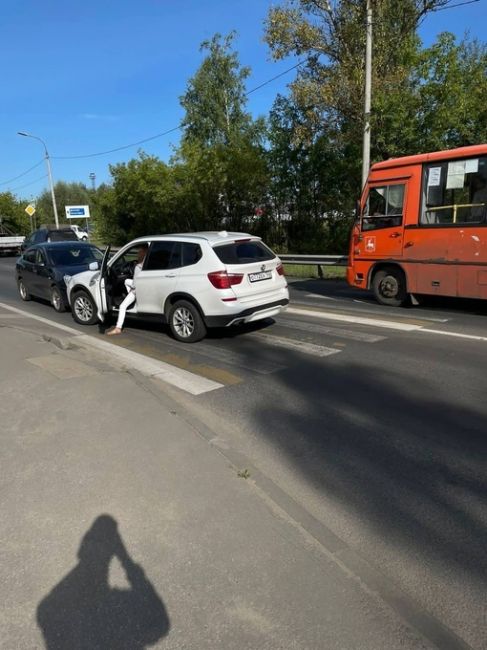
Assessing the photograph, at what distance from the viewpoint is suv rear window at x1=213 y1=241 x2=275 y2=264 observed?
25.8 feet

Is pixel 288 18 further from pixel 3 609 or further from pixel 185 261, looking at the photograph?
pixel 3 609

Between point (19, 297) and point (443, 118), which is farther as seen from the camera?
point (443, 118)

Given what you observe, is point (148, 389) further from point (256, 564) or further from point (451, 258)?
point (451, 258)

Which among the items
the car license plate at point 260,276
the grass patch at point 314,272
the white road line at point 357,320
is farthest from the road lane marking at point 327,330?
the grass patch at point 314,272

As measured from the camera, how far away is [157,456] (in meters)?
4.08

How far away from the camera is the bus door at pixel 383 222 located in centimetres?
1055

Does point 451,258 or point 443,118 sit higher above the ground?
point 443,118

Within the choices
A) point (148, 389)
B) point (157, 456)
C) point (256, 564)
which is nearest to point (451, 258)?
point (148, 389)

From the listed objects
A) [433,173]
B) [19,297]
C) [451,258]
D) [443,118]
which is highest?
[443,118]

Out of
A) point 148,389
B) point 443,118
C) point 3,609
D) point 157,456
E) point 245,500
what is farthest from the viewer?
point 443,118

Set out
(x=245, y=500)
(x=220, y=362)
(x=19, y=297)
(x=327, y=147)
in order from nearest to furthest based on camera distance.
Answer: (x=245, y=500)
(x=220, y=362)
(x=19, y=297)
(x=327, y=147)

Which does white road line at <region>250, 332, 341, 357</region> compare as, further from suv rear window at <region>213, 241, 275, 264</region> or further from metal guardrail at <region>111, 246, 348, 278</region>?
metal guardrail at <region>111, 246, 348, 278</region>

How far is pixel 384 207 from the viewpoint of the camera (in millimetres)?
10828

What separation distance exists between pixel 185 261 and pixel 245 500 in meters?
5.26
